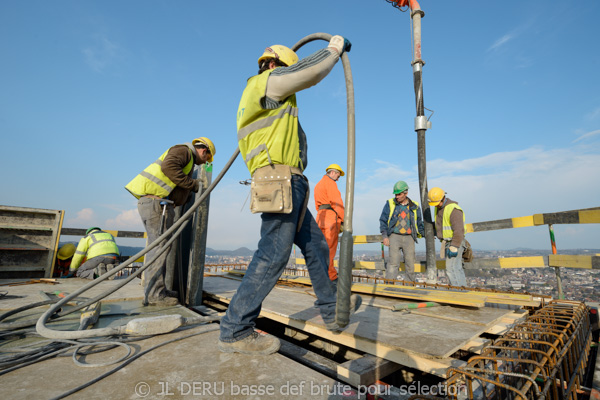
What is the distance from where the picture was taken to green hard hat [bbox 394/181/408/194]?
6527 mm

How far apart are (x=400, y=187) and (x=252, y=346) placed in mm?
5559

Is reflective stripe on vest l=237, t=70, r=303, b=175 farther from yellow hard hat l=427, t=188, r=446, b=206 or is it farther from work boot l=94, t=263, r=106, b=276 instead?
work boot l=94, t=263, r=106, b=276

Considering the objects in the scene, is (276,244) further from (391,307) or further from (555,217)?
(555,217)

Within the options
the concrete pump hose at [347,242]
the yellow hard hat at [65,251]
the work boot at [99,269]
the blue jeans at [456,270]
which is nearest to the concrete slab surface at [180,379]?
the concrete pump hose at [347,242]

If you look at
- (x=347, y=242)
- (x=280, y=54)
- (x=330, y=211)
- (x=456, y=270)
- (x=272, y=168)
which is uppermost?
(x=280, y=54)

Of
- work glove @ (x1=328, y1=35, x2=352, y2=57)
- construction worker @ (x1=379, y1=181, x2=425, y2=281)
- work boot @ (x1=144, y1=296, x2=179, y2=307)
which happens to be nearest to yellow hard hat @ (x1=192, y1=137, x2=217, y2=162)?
work boot @ (x1=144, y1=296, x2=179, y2=307)

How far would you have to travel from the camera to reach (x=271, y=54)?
227 centimetres

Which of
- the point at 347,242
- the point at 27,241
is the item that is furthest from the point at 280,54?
the point at 27,241

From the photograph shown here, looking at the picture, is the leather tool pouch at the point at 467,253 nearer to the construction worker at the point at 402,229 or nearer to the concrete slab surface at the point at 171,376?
the construction worker at the point at 402,229

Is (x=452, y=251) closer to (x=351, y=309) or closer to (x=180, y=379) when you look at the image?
(x=351, y=309)

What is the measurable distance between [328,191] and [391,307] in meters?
3.02

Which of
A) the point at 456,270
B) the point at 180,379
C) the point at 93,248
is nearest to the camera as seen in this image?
the point at 180,379

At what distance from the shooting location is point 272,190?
196 cm

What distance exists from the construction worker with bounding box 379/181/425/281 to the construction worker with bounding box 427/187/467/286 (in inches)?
15.8
